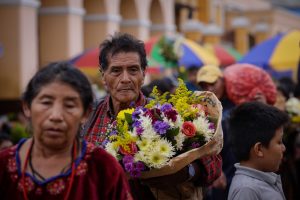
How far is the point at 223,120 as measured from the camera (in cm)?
599

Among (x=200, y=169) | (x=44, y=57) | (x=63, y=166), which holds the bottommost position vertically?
(x=44, y=57)

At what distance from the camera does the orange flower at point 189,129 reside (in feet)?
13.3

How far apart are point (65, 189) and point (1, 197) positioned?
0.27 m

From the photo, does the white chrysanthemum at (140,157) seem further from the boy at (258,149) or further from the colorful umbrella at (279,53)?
the colorful umbrella at (279,53)

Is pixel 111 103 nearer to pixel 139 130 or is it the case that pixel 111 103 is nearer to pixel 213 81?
pixel 139 130

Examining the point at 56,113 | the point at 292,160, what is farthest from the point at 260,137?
the point at 292,160

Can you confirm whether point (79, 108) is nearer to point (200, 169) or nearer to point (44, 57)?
point (200, 169)

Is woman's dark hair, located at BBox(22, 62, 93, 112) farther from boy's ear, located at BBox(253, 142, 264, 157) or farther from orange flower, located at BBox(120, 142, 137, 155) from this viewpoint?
boy's ear, located at BBox(253, 142, 264, 157)

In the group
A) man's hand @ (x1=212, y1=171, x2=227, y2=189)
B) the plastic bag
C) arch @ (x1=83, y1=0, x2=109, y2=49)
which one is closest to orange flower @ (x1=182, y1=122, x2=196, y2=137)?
man's hand @ (x1=212, y1=171, x2=227, y2=189)

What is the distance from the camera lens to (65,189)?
3111mm

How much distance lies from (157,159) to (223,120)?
217 cm

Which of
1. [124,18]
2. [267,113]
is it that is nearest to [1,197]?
[267,113]

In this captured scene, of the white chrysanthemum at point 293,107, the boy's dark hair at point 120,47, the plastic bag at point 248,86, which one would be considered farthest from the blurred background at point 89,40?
the boy's dark hair at point 120,47

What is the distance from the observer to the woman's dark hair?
319cm
